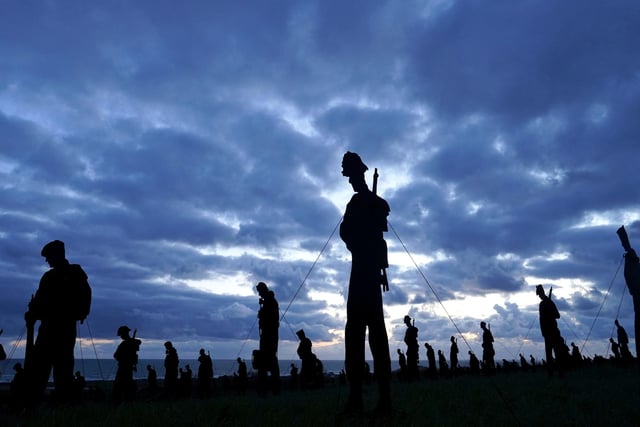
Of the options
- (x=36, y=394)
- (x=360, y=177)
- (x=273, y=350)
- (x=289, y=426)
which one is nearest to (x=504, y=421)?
(x=289, y=426)

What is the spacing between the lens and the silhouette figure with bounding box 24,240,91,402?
6234mm

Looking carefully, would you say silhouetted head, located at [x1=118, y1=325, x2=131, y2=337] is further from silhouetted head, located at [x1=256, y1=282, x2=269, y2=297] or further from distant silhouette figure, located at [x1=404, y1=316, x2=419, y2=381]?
distant silhouette figure, located at [x1=404, y1=316, x2=419, y2=381]

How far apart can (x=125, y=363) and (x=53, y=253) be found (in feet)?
26.5

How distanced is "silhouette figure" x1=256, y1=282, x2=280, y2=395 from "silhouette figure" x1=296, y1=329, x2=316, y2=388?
7645 mm

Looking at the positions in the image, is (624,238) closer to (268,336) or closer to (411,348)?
(268,336)

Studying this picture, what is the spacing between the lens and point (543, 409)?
6023 mm

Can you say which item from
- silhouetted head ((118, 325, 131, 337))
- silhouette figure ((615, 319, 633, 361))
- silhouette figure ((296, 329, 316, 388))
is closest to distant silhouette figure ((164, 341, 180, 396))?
silhouette figure ((296, 329, 316, 388))

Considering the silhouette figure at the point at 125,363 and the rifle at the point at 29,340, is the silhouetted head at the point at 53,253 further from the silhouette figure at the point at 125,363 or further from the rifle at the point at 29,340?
the silhouette figure at the point at 125,363

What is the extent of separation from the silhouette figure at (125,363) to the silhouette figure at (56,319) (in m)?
6.83

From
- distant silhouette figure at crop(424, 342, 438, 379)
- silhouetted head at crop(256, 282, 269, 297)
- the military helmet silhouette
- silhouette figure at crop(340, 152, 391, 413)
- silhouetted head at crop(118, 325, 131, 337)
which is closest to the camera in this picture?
silhouette figure at crop(340, 152, 391, 413)

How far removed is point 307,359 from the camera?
66.2 feet

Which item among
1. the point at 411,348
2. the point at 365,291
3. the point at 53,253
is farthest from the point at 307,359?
the point at 365,291

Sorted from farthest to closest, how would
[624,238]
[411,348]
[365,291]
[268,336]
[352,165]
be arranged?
[411,348]
[624,238]
[268,336]
[352,165]
[365,291]

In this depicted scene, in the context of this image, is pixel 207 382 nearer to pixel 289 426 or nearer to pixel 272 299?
pixel 272 299
